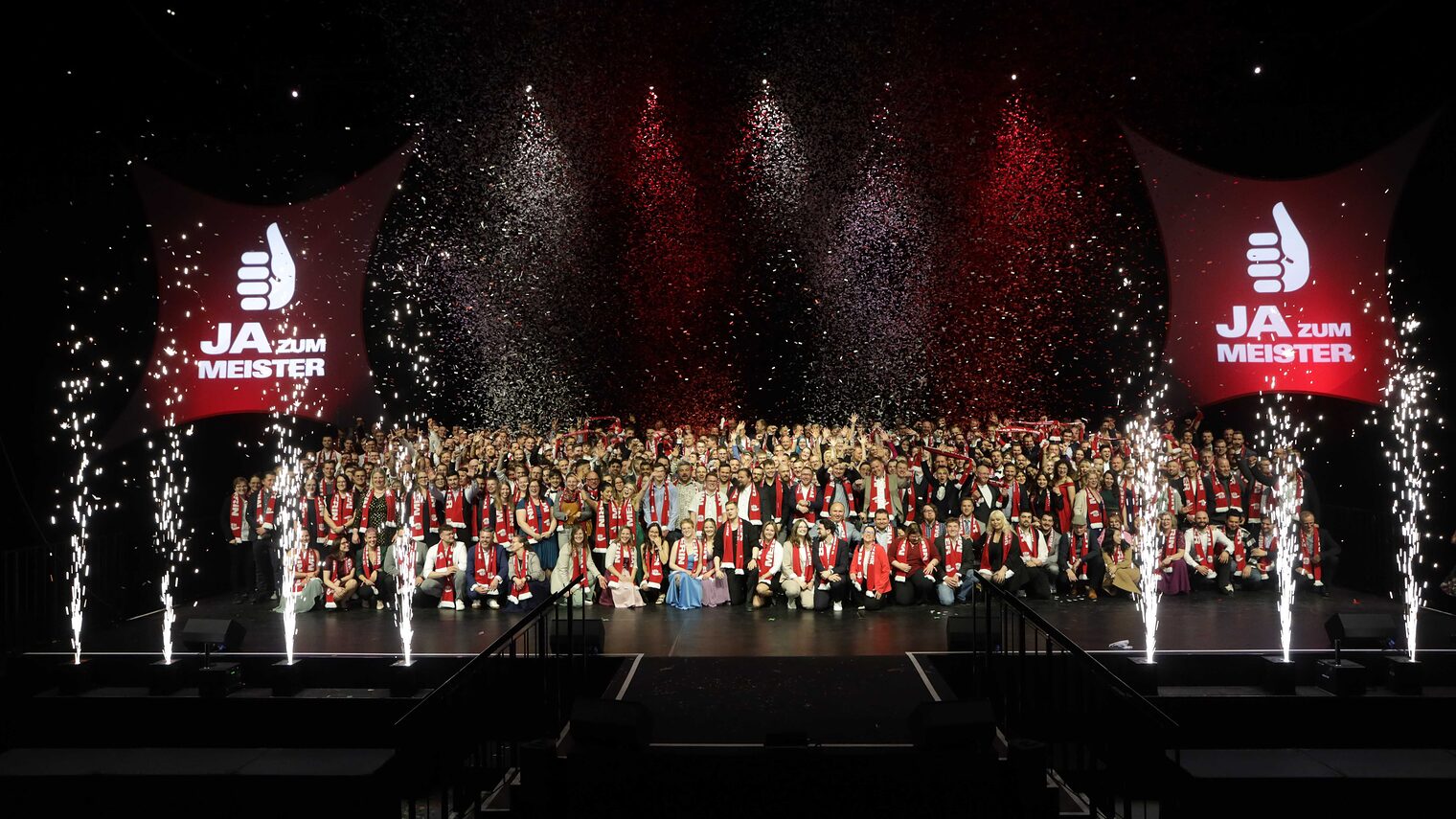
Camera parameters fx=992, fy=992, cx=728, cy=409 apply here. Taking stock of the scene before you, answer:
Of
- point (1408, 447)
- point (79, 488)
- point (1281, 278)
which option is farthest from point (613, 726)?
point (1281, 278)

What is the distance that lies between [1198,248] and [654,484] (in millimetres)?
6658

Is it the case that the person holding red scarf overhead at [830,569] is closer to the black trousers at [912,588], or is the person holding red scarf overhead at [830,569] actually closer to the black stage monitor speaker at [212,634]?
the black trousers at [912,588]

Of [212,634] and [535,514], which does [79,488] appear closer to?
[212,634]

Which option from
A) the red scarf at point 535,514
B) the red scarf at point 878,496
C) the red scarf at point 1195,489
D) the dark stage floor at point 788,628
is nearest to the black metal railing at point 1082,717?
the dark stage floor at point 788,628

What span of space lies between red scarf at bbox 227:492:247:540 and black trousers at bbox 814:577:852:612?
5.79m

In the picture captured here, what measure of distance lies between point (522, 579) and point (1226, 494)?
7029 mm

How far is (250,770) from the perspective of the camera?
17.9ft

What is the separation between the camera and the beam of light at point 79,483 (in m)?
8.27

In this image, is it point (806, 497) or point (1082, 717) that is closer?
point (1082, 717)

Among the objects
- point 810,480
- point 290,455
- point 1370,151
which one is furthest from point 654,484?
point 1370,151

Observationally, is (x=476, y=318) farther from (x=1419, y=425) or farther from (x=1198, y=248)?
(x=1419, y=425)

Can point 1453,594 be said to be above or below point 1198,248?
below

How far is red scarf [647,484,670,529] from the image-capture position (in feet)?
32.6

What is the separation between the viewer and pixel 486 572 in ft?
29.8
